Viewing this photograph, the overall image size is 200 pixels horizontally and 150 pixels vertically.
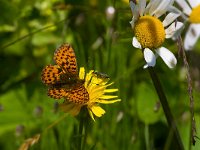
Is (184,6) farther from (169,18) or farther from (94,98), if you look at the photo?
(94,98)

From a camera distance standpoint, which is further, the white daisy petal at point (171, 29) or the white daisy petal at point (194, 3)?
the white daisy petal at point (194, 3)

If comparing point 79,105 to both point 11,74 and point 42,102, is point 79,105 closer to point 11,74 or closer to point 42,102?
point 42,102

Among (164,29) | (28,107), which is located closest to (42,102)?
(28,107)

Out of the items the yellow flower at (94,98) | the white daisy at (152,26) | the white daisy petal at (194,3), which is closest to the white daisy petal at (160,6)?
the white daisy at (152,26)

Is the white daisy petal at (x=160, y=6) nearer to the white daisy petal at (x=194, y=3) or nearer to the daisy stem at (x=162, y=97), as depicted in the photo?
the daisy stem at (x=162, y=97)

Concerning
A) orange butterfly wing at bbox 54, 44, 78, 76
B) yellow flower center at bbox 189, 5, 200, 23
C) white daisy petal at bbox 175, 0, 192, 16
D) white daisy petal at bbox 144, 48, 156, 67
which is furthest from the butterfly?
white daisy petal at bbox 175, 0, 192, 16

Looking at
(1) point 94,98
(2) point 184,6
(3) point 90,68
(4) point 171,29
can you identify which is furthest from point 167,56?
(3) point 90,68
